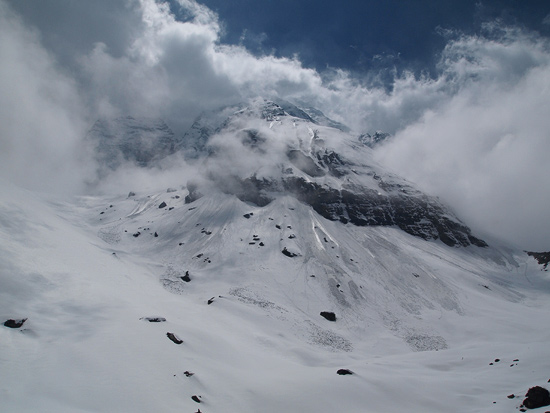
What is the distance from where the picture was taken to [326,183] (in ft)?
488

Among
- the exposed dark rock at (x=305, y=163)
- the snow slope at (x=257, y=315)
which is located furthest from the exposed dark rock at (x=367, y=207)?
the exposed dark rock at (x=305, y=163)

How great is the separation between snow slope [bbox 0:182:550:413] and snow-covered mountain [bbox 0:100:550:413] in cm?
26

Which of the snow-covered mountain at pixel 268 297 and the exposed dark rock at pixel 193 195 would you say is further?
the exposed dark rock at pixel 193 195

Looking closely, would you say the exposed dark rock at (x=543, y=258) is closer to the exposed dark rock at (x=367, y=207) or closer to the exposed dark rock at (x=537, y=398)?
the exposed dark rock at (x=367, y=207)

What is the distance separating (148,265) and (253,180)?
223ft

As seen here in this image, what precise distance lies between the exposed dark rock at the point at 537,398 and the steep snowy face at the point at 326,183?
A: 110m

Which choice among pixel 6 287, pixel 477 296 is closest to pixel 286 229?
pixel 477 296

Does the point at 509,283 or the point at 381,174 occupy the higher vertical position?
the point at 381,174

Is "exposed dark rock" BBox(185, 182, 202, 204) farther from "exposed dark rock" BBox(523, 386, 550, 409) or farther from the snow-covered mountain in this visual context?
"exposed dark rock" BBox(523, 386, 550, 409)

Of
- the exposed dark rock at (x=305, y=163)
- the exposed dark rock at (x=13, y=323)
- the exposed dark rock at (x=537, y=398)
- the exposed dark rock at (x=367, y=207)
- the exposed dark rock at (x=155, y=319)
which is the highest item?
the exposed dark rock at (x=305, y=163)

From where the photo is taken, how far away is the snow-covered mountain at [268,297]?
81.5ft

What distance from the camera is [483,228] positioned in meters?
167

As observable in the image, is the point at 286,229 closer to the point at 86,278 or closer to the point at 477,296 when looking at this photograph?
the point at 477,296

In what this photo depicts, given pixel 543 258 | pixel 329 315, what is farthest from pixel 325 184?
pixel 543 258
